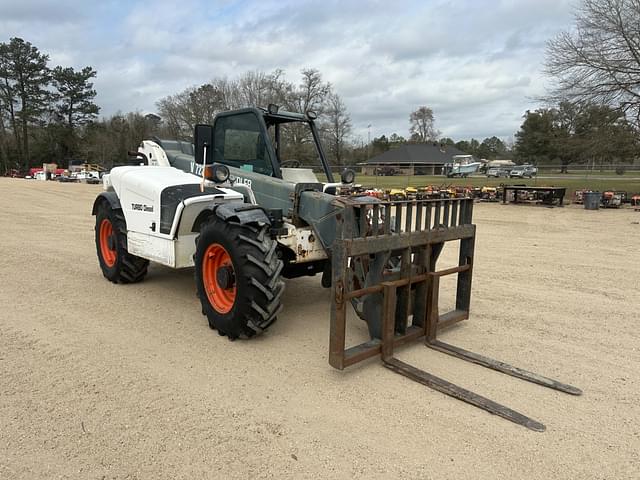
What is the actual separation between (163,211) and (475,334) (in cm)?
378

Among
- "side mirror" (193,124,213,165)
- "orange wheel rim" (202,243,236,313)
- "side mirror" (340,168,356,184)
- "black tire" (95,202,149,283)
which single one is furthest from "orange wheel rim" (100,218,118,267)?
"side mirror" (340,168,356,184)

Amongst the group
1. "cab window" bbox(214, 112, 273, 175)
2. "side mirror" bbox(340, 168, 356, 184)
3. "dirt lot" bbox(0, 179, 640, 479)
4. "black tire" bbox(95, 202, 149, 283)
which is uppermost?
"cab window" bbox(214, 112, 273, 175)

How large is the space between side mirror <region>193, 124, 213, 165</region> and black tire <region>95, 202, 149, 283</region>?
4.96 ft

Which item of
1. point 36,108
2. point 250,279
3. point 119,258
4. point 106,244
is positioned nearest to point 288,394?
point 250,279

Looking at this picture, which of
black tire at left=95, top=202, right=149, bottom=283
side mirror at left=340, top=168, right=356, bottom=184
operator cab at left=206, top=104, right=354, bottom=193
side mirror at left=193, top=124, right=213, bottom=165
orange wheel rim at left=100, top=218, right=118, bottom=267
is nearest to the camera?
operator cab at left=206, top=104, right=354, bottom=193

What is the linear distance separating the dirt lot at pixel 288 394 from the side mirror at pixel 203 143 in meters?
1.84

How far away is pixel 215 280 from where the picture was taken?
498cm

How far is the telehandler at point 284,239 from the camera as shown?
402 cm

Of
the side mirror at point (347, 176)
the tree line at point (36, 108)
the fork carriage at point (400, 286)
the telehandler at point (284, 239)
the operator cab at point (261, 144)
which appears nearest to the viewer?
the fork carriage at point (400, 286)

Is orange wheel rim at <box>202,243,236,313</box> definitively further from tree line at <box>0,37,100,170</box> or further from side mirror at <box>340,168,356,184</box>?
tree line at <box>0,37,100,170</box>

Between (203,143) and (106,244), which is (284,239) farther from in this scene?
(106,244)

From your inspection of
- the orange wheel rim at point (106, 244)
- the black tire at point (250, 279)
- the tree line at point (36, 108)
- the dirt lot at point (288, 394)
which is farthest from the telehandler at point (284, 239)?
the tree line at point (36, 108)

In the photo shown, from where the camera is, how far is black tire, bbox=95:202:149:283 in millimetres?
6465

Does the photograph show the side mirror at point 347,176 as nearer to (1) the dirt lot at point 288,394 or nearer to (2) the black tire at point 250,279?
(1) the dirt lot at point 288,394
